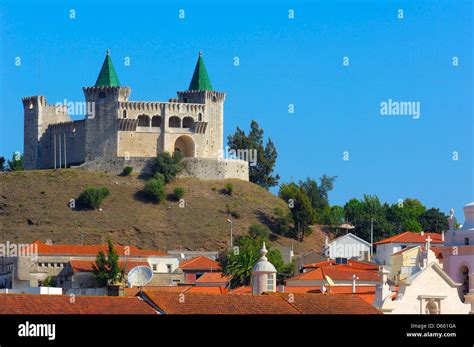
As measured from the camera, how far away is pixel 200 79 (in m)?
141

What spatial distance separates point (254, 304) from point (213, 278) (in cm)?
5737

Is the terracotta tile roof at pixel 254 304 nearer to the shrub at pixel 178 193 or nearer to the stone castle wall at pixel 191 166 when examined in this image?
the shrub at pixel 178 193

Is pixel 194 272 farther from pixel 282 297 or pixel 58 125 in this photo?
pixel 282 297

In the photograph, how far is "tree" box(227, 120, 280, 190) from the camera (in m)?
147

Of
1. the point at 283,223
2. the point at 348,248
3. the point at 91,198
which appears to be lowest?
the point at 348,248

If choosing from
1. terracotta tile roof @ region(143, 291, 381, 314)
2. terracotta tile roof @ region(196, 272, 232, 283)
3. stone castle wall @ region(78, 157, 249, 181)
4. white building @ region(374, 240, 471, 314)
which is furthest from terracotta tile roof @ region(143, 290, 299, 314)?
stone castle wall @ region(78, 157, 249, 181)

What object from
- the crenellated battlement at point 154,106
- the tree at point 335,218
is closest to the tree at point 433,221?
the tree at point 335,218

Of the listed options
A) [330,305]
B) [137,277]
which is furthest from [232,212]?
[330,305]

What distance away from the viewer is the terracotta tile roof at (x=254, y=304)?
37750mm

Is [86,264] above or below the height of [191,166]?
below

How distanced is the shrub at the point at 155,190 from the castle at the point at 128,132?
3119 mm

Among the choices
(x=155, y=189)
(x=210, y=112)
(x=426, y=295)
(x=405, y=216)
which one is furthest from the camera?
(x=405, y=216)

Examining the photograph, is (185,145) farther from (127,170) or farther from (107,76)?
(107,76)
